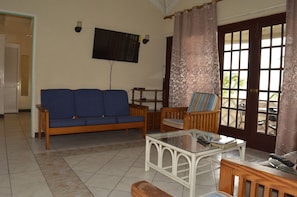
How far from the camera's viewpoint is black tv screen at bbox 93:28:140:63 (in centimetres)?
469

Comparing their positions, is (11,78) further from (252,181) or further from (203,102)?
(252,181)

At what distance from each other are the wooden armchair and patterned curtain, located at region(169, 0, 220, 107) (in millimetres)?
357

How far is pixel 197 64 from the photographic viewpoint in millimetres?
4629

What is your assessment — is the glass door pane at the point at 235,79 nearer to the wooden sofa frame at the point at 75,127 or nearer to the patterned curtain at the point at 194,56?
the patterned curtain at the point at 194,56

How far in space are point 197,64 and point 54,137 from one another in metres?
2.86

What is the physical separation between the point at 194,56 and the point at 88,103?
83.2 inches

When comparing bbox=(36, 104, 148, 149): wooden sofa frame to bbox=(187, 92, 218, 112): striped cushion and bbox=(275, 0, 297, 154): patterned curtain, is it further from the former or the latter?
bbox=(275, 0, 297, 154): patterned curtain

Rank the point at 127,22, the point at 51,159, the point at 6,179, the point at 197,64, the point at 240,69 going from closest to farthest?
the point at 6,179, the point at 51,159, the point at 240,69, the point at 197,64, the point at 127,22

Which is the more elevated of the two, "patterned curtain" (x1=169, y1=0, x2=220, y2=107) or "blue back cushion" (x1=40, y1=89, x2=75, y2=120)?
"patterned curtain" (x1=169, y1=0, x2=220, y2=107)

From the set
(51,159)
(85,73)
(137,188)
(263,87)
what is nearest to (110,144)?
(51,159)

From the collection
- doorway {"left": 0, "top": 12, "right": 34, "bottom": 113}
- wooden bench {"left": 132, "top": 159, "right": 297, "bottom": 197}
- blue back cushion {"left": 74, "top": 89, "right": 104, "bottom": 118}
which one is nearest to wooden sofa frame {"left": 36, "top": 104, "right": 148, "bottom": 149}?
blue back cushion {"left": 74, "top": 89, "right": 104, "bottom": 118}

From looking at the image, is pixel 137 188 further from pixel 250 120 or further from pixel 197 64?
pixel 197 64

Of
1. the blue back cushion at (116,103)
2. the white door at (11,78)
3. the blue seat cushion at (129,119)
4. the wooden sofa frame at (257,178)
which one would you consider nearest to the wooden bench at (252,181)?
the wooden sofa frame at (257,178)

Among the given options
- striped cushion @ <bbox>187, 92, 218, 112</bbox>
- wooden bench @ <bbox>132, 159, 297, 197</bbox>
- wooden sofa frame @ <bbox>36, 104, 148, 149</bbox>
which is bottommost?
wooden sofa frame @ <bbox>36, 104, 148, 149</bbox>
